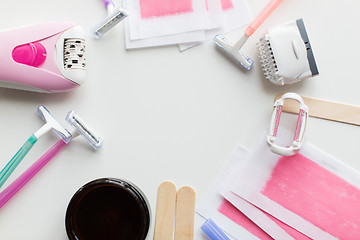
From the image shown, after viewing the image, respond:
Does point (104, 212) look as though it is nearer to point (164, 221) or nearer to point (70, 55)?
point (164, 221)

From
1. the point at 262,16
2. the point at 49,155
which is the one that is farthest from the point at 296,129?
the point at 49,155

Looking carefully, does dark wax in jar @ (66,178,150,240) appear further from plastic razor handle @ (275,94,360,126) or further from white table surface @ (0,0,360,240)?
plastic razor handle @ (275,94,360,126)

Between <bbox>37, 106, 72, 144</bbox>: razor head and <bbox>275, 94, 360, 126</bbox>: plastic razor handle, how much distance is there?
0.37 m

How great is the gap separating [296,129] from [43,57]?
0.43 metres

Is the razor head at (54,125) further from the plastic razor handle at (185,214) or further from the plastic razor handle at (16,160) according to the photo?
the plastic razor handle at (185,214)

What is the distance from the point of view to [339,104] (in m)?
0.66

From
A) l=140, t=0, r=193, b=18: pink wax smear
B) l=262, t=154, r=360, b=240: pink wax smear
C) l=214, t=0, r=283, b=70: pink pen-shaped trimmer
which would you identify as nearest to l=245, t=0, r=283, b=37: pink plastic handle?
l=214, t=0, r=283, b=70: pink pen-shaped trimmer

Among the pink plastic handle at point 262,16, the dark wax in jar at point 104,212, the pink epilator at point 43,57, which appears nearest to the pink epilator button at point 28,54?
the pink epilator at point 43,57

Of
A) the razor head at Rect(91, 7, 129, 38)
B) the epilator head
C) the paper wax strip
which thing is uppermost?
the razor head at Rect(91, 7, 129, 38)

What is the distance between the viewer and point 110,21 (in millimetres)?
631

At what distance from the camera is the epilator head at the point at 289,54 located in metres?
0.62

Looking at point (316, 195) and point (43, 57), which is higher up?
point (43, 57)

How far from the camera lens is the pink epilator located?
600 mm

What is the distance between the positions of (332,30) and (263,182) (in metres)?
0.29
